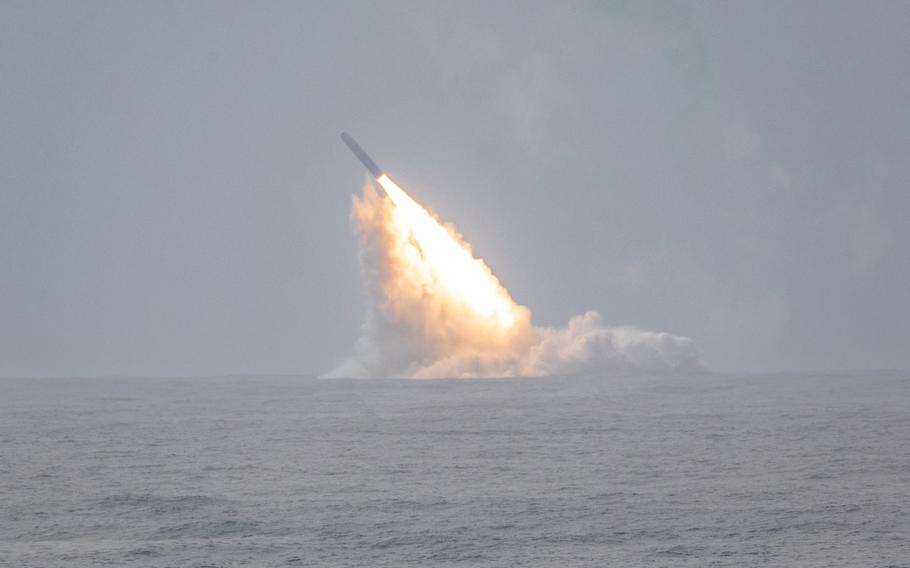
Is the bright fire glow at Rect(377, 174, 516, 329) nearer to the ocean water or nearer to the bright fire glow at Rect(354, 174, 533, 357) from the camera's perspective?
the bright fire glow at Rect(354, 174, 533, 357)

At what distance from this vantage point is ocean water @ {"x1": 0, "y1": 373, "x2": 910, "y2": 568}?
24359 millimetres

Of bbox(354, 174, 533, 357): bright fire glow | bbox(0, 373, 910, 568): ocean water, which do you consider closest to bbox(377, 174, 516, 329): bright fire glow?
bbox(354, 174, 533, 357): bright fire glow

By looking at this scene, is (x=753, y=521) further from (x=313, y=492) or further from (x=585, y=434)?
(x=585, y=434)

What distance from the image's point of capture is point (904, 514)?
27609 millimetres

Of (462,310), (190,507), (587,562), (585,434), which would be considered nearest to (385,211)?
(462,310)

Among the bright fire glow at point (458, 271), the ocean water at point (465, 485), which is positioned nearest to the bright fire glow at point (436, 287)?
the bright fire glow at point (458, 271)

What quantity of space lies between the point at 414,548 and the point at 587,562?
3.31 m

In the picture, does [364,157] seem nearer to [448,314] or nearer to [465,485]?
[448,314]

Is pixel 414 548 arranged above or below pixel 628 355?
below

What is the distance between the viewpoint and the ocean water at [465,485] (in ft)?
79.9

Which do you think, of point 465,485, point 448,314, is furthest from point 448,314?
point 465,485

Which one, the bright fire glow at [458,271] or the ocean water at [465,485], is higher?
the bright fire glow at [458,271]

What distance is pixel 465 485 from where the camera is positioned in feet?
110

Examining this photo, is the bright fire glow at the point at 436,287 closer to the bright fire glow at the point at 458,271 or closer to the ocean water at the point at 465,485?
the bright fire glow at the point at 458,271
